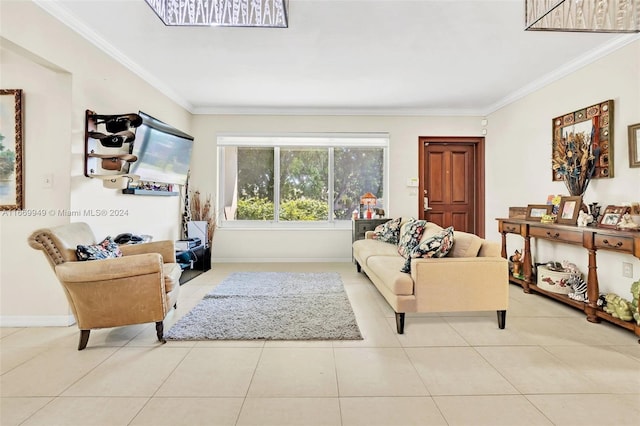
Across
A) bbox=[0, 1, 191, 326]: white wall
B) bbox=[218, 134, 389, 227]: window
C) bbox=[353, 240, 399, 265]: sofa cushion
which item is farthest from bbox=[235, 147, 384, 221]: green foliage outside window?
bbox=[0, 1, 191, 326]: white wall

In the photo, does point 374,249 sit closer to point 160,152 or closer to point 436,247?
point 436,247

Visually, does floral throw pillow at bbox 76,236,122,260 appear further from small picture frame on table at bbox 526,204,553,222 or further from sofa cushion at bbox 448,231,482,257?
small picture frame on table at bbox 526,204,553,222

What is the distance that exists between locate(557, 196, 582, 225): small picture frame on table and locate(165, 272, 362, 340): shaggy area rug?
7.71ft

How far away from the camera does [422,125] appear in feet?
18.0

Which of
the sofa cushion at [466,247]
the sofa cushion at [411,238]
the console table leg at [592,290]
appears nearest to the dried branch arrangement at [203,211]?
the sofa cushion at [411,238]

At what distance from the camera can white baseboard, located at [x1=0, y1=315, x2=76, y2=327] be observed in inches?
108

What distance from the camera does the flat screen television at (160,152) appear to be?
362 centimetres

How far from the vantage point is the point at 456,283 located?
2633mm

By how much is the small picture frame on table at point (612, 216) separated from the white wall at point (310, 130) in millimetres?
2736

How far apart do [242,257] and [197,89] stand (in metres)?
2.68

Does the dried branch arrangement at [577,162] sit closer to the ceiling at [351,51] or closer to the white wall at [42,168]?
the ceiling at [351,51]

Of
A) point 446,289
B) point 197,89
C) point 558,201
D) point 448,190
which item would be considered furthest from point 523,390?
point 197,89

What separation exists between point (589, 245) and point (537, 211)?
1060 millimetres

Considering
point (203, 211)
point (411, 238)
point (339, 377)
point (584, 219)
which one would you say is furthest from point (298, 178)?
point (339, 377)
